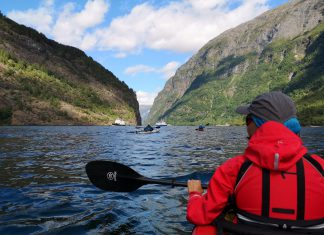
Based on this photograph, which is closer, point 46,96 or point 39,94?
point 39,94

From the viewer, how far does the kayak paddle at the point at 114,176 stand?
8.05 metres

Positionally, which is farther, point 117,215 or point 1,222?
point 117,215

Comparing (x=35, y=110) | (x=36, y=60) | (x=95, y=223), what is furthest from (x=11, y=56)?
(x=95, y=223)

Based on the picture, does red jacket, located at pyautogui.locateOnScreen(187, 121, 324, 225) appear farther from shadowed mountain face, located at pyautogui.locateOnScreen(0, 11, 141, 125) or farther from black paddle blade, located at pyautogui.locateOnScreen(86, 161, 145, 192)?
shadowed mountain face, located at pyautogui.locateOnScreen(0, 11, 141, 125)

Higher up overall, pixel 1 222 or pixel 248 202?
pixel 248 202

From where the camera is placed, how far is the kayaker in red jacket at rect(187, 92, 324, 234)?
392cm

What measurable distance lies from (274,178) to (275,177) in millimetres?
16

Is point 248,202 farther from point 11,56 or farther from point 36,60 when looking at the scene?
point 36,60

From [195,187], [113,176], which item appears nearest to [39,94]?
[113,176]

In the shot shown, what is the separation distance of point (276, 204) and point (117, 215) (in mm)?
5905

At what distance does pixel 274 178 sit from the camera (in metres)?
3.96

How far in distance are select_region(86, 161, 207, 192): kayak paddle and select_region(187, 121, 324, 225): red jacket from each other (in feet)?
13.0

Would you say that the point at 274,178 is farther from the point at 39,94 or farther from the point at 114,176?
the point at 39,94

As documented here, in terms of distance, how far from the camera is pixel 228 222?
450 cm
